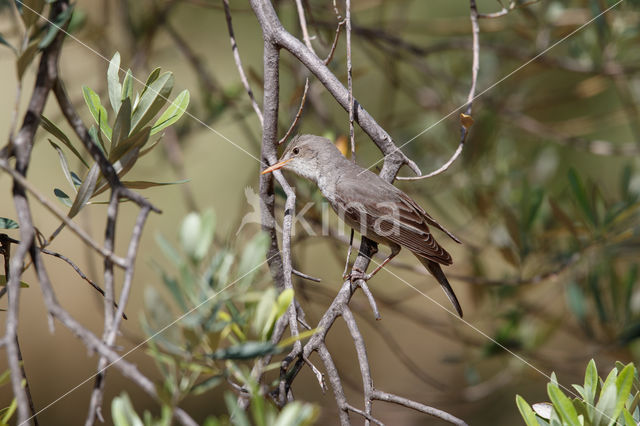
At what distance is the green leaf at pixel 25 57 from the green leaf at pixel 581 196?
225 cm

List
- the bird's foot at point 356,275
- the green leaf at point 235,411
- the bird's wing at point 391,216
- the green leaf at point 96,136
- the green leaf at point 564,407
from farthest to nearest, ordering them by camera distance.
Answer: the bird's wing at point 391,216, the bird's foot at point 356,275, the green leaf at point 96,136, the green leaf at point 564,407, the green leaf at point 235,411

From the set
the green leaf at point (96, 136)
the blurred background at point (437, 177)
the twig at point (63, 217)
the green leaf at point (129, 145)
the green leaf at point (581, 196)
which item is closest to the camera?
the twig at point (63, 217)

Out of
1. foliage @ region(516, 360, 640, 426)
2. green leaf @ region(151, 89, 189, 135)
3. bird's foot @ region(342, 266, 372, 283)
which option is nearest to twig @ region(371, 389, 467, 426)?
foliage @ region(516, 360, 640, 426)

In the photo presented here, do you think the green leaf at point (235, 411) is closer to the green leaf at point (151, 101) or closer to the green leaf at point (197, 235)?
the green leaf at point (197, 235)

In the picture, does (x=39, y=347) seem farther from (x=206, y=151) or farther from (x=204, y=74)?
(x=204, y=74)

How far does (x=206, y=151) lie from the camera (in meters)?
5.30

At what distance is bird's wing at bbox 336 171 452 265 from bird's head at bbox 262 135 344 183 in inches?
8.6

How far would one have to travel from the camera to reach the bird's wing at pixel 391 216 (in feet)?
9.73

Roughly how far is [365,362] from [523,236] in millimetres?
1854

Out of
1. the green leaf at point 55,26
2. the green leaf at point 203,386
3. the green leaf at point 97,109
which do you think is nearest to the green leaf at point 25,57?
the green leaf at point 55,26

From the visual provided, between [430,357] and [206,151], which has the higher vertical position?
[206,151]

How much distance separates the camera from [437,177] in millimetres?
4000

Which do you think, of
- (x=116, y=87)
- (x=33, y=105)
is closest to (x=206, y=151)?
(x=116, y=87)

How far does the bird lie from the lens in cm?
297
